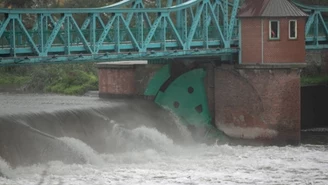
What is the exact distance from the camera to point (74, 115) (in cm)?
4375

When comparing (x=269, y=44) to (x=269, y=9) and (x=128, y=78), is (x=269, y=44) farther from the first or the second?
(x=128, y=78)

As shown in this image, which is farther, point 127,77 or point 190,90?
point 127,77

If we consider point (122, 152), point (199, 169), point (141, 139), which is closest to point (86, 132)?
point (122, 152)

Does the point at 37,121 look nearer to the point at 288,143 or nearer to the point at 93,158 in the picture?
the point at 93,158

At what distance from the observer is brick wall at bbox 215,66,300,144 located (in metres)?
46.8

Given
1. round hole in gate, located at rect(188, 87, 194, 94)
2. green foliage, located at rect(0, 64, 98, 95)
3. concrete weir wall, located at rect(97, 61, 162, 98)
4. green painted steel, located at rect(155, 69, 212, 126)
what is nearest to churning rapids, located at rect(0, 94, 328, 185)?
green painted steel, located at rect(155, 69, 212, 126)

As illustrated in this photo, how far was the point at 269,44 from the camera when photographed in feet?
156

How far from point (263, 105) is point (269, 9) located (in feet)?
15.4

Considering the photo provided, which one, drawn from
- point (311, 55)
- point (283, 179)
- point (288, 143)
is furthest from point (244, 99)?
point (311, 55)

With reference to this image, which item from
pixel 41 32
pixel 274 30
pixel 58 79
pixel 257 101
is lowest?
pixel 58 79

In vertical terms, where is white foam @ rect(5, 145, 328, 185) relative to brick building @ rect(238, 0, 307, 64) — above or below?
below

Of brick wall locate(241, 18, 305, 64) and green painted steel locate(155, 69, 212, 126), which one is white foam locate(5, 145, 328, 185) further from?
brick wall locate(241, 18, 305, 64)

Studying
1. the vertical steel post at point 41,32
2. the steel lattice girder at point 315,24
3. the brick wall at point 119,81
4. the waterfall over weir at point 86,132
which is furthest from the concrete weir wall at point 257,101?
the vertical steel post at point 41,32

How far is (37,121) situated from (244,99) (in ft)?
36.3
